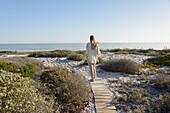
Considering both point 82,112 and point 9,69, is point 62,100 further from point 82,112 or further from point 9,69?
point 9,69

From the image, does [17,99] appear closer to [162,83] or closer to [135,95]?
[135,95]

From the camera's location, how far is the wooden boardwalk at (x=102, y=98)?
5.19 metres

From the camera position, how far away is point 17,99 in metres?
3.83

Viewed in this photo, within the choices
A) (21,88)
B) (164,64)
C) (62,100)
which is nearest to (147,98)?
(62,100)

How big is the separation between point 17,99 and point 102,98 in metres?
2.84

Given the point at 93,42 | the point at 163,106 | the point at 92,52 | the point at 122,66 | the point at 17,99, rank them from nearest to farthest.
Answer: the point at 17,99 → the point at 163,106 → the point at 93,42 → the point at 92,52 → the point at 122,66

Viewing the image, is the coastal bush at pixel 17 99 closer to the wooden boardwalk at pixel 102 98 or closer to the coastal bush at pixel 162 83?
the wooden boardwalk at pixel 102 98

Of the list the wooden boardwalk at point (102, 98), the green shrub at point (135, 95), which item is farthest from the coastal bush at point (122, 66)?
the green shrub at point (135, 95)

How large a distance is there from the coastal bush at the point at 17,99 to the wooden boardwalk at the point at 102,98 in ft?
5.17

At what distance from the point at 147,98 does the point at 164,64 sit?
7.77 m

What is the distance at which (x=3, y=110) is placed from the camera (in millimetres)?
3621

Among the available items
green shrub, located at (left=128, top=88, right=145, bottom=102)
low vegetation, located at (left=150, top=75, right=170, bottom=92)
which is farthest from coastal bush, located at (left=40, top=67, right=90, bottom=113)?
low vegetation, located at (left=150, top=75, right=170, bottom=92)

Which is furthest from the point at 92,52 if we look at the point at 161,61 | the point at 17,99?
the point at 161,61

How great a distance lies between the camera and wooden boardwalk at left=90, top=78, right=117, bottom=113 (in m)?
5.19
